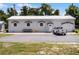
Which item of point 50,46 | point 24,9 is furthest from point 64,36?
point 24,9

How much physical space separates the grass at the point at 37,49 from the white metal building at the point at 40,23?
463 millimetres

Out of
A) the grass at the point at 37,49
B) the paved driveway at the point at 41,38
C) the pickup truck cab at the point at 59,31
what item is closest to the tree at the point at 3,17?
the paved driveway at the point at 41,38

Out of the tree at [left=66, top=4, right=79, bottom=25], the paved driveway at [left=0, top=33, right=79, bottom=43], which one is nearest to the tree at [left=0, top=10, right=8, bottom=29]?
the paved driveway at [left=0, top=33, right=79, bottom=43]

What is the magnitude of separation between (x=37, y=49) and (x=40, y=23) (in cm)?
87

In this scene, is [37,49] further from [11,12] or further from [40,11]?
[11,12]

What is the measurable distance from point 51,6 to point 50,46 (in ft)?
3.50

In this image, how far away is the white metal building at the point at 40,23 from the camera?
889cm

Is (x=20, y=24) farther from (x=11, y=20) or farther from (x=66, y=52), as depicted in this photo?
(x=66, y=52)

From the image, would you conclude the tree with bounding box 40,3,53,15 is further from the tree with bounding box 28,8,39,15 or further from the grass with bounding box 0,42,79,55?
the grass with bounding box 0,42,79,55

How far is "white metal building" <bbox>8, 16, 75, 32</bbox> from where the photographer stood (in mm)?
8891

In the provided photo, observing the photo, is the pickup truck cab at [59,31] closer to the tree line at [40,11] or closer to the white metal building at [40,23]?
the white metal building at [40,23]

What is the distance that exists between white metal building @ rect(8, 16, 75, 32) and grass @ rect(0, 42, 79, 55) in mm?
463

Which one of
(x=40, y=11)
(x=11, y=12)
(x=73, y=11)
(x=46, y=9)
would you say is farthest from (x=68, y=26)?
(x=11, y=12)
